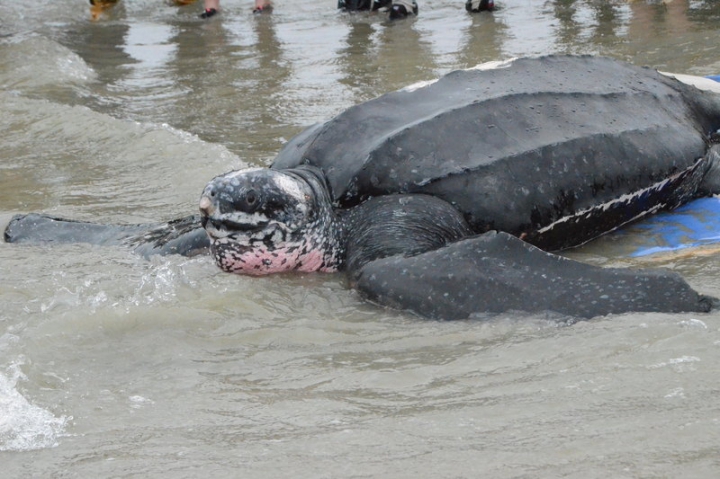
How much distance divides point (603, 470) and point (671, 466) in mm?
120

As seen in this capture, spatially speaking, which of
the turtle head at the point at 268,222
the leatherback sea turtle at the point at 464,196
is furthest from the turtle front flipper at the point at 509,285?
the turtle head at the point at 268,222

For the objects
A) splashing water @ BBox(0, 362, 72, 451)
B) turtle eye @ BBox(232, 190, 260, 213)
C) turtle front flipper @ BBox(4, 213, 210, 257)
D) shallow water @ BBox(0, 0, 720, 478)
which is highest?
turtle eye @ BBox(232, 190, 260, 213)

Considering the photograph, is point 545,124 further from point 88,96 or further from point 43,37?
point 43,37

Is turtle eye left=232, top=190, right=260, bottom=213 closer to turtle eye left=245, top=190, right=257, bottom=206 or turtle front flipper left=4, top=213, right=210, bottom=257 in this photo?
turtle eye left=245, top=190, right=257, bottom=206

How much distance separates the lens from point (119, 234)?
Result: 353 cm

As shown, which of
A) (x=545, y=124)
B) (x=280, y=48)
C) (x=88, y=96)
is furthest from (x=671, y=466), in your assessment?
(x=280, y=48)

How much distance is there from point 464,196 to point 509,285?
530mm

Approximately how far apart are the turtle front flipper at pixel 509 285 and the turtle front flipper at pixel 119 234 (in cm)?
79

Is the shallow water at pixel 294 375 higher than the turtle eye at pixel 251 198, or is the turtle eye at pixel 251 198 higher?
the turtle eye at pixel 251 198

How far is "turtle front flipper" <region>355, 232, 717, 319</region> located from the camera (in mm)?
2486

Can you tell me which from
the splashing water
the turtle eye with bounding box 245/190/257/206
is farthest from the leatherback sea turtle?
the splashing water

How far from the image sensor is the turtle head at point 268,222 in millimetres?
2949

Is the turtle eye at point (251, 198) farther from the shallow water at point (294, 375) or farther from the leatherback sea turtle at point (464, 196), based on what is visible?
the shallow water at point (294, 375)

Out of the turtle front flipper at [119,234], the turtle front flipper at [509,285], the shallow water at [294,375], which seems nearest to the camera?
the shallow water at [294,375]
